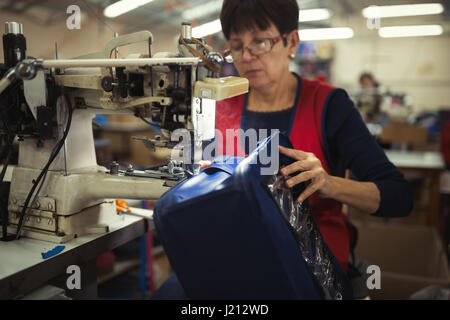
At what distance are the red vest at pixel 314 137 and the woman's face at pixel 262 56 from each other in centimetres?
11

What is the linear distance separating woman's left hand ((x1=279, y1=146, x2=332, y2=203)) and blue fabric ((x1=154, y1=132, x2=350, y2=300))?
0.59 feet

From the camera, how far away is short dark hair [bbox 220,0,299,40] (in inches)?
36.1

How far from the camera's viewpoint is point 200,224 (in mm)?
512

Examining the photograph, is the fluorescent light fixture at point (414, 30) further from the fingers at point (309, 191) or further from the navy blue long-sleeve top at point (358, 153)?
the fingers at point (309, 191)

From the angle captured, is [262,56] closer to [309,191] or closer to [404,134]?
[309,191]


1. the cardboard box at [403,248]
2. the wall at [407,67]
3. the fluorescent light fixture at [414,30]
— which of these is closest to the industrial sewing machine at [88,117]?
the fluorescent light fixture at [414,30]

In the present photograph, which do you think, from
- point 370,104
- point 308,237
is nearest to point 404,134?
point 370,104

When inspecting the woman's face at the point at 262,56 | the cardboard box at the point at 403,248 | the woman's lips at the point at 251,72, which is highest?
the woman's face at the point at 262,56

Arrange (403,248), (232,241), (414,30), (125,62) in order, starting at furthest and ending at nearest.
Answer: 1. (414,30)
2. (403,248)
3. (125,62)
4. (232,241)

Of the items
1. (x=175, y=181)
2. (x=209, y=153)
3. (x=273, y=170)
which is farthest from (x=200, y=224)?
(x=209, y=153)

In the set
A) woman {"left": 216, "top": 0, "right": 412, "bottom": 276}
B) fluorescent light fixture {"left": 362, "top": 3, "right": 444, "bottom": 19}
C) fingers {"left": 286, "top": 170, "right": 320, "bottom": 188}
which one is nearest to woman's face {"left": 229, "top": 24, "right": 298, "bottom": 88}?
woman {"left": 216, "top": 0, "right": 412, "bottom": 276}

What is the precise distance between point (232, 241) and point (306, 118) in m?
0.59

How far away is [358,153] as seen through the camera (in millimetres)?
1011

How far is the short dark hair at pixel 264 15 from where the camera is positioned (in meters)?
0.92
